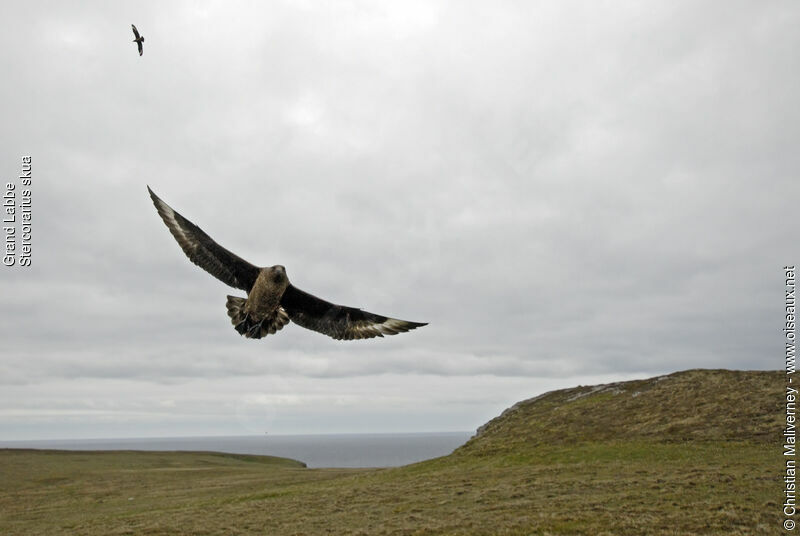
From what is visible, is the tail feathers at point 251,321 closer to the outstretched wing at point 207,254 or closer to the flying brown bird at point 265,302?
the flying brown bird at point 265,302

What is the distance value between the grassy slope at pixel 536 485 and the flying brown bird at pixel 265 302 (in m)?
8.52

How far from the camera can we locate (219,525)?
23.1 m

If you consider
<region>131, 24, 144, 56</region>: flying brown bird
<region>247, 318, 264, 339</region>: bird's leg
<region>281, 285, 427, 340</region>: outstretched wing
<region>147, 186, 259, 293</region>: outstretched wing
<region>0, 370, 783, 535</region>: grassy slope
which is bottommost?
<region>0, 370, 783, 535</region>: grassy slope

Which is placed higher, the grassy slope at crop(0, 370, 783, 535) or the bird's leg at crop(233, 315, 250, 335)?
the bird's leg at crop(233, 315, 250, 335)

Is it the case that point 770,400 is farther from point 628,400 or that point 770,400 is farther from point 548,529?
point 548,529

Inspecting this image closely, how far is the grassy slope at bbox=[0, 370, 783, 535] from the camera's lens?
19.2 m

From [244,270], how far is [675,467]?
929 inches

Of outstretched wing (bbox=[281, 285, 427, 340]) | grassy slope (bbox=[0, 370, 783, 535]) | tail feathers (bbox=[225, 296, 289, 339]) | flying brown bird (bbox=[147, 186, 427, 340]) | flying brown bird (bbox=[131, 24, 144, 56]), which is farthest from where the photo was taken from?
grassy slope (bbox=[0, 370, 783, 535])

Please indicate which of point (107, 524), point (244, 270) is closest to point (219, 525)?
point (107, 524)

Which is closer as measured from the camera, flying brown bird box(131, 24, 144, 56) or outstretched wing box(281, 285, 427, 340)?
flying brown bird box(131, 24, 144, 56)

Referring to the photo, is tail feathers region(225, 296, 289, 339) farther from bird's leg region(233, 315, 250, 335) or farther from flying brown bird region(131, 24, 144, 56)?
flying brown bird region(131, 24, 144, 56)

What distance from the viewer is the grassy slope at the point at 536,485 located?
1917 cm

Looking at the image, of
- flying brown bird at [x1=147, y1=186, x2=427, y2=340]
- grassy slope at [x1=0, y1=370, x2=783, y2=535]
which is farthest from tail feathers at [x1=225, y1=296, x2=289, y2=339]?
grassy slope at [x1=0, y1=370, x2=783, y2=535]

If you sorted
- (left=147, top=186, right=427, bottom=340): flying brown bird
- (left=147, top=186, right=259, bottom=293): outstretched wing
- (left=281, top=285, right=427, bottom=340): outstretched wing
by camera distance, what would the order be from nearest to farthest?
(left=147, top=186, right=427, bottom=340): flying brown bird, (left=147, top=186, right=259, bottom=293): outstretched wing, (left=281, top=285, right=427, bottom=340): outstretched wing
